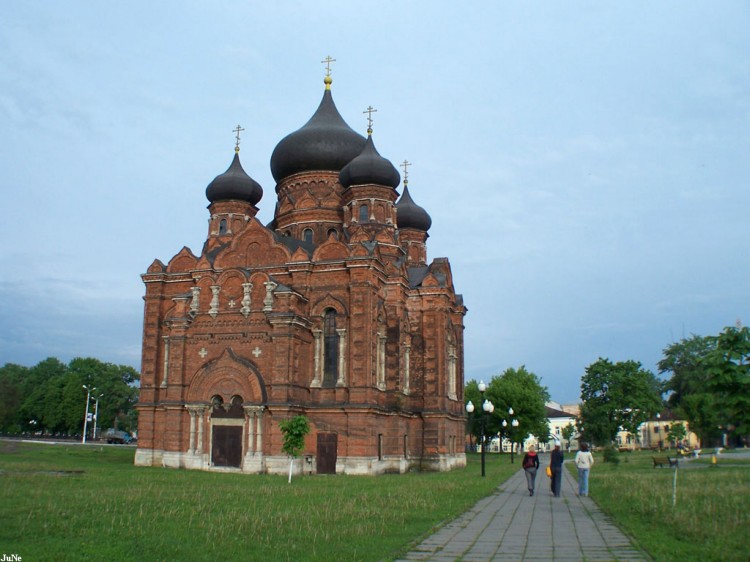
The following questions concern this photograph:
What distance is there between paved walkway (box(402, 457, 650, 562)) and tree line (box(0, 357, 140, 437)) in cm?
6659

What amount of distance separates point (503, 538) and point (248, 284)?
909 inches

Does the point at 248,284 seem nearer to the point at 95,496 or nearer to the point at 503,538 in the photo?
the point at 95,496

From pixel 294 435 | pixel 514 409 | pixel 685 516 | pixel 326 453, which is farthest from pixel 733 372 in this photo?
pixel 514 409

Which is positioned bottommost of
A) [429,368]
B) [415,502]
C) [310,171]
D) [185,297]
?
[415,502]

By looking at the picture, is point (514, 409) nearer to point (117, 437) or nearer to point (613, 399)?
point (613, 399)

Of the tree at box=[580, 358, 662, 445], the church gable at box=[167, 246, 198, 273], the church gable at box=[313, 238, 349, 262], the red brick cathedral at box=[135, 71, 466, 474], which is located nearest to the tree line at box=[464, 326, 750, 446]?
the tree at box=[580, 358, 662, 445]

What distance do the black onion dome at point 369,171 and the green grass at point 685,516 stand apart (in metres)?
21.7

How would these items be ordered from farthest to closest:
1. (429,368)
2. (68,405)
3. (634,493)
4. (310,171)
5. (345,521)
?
1. (68,405)
2. (310,171)
3. (429,368)
4. (634,493)
5. (345,521)

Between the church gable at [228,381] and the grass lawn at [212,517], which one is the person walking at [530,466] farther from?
the church gable at [228,381]

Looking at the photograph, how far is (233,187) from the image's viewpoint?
138 feet

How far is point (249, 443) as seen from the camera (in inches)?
1254

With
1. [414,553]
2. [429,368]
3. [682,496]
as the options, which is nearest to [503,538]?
[414,553]

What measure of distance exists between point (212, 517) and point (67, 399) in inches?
2816

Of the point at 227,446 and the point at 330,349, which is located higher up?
the point at 330,349
